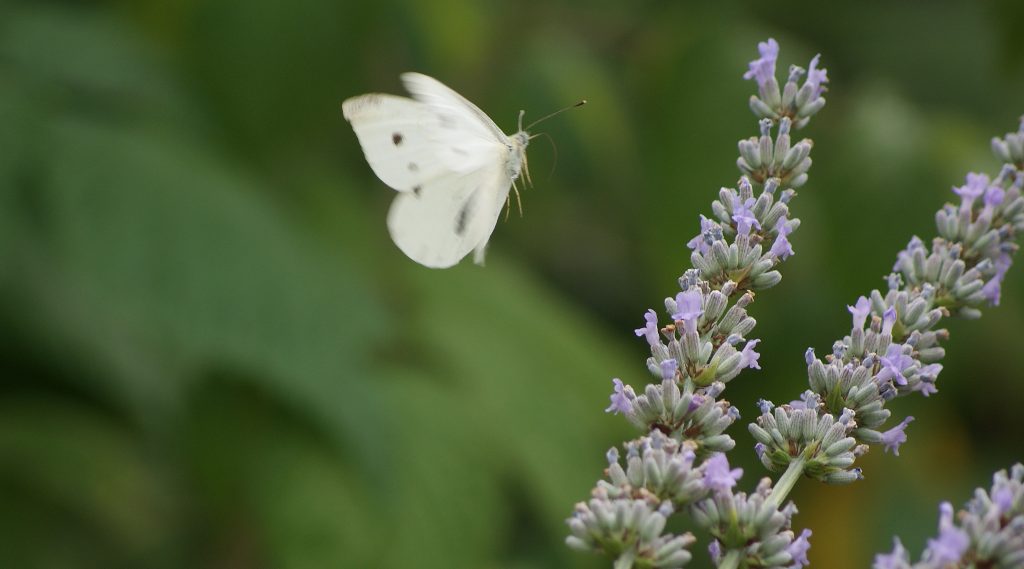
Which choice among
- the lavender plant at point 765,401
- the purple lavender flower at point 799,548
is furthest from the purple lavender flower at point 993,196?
the purple lavender flower at point 799,548

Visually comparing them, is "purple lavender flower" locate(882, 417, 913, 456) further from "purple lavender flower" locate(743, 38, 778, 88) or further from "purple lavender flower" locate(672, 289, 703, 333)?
"purple lavender flower" locate(743, 38, 778, 88)

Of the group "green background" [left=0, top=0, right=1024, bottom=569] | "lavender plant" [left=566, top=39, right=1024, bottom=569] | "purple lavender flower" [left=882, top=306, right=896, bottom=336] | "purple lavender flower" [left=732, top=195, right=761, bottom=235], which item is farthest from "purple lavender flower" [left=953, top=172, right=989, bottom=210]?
"green background" [left=0, top=0, right=1024, bottom=569]

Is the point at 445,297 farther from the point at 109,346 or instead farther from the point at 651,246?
the point at 109,346

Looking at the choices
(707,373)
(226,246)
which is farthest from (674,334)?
(226,246)

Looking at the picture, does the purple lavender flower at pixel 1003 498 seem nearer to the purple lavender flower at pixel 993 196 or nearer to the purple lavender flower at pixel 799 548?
the purple lavender flower at pixel 799 548

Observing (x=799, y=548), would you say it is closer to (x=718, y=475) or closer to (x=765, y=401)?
(x=718, y=475)

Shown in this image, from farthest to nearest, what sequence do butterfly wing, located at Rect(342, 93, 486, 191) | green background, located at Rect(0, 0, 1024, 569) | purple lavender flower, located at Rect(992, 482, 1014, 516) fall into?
green background, located at Rect(0, 0, 1024, 569)
butterfly wing, located at Rect(342, 93, 486, 191)
purple lavender flower, located at Rect(992, 482, 1014, 516)

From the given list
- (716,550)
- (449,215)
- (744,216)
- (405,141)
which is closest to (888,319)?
(744,216)
